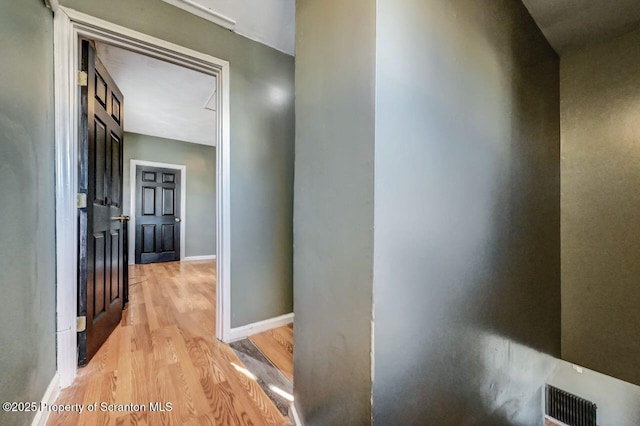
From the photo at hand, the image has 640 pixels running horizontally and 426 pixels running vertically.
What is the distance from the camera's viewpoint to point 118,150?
2.19 m

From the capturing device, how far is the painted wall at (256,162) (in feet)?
5.98

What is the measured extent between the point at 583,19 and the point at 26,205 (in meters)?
3.09

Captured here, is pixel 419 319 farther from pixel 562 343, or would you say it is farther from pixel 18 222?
pixel 562 343

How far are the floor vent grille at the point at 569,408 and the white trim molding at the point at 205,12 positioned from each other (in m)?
3.69

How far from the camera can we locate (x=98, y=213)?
162 centimetres

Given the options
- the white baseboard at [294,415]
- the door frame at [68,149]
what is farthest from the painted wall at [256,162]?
the white baseboard at [294,415]

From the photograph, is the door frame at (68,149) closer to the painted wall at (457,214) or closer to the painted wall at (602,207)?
the painted wall at (457,214)

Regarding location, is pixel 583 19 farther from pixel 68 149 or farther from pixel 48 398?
pixel 48 398

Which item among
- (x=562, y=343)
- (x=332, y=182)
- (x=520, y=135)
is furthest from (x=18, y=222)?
(x=562, y=343)

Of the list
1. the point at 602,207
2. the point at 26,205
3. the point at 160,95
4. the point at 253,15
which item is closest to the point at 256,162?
the point at 253,15

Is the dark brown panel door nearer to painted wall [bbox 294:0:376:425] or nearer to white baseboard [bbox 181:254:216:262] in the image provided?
white baseboard [bbox 181:254:216:262]

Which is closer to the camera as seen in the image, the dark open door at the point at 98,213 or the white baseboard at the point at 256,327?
the dark open door at the point at 98,213

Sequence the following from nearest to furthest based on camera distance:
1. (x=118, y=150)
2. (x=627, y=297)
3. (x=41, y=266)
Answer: (x=41, y=266) < (x=627, y=297) < (x=118, y=150)

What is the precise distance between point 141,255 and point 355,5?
533 centimetres
